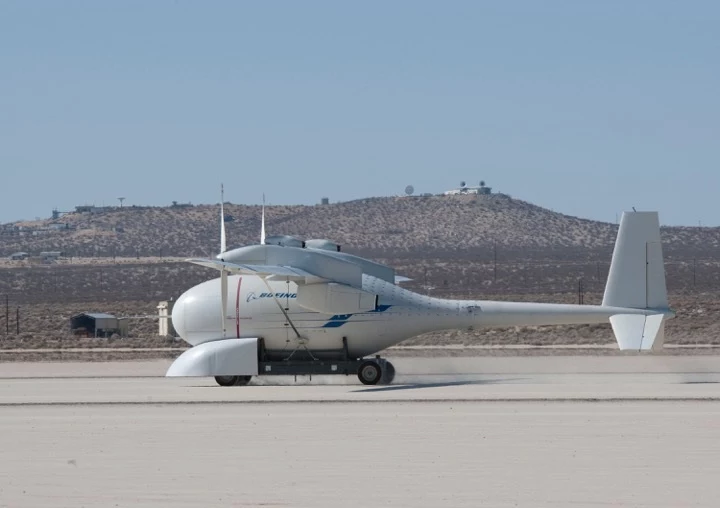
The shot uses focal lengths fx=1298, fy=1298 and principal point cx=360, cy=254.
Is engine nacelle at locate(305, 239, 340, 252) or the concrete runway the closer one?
the concrete runway

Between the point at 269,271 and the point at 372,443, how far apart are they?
1090 centimetres

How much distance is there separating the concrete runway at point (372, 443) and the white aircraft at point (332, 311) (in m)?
0.82

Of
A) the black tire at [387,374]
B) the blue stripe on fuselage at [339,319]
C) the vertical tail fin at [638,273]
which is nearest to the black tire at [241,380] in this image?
the blue stripe on fuselage at [339,319]

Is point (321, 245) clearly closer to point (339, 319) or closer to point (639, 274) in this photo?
point (339, 319)

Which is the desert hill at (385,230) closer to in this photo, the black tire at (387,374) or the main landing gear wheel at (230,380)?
the main landing gear wheel at (230,380)

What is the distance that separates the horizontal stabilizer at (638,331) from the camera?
1225 inches

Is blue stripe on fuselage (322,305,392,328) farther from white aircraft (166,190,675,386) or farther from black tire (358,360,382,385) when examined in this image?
black tire (358,360,382,385)

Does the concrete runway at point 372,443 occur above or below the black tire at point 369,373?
below

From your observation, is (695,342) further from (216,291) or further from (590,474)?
(590,474)

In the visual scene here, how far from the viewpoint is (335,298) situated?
33031mm

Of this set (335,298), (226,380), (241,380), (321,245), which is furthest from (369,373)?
(226,380)

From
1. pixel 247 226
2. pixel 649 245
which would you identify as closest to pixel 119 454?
pixel 649 245

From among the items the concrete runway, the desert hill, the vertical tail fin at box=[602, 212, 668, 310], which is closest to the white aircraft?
the vertical tail fin at box=[602, 212, 668, 310]

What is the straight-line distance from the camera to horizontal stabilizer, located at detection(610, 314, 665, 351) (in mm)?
31109
